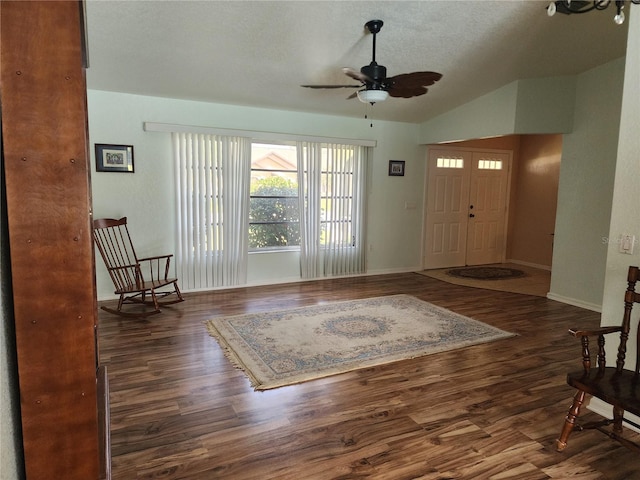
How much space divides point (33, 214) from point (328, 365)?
245 centimetres

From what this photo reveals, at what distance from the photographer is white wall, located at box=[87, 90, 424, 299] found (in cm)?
483

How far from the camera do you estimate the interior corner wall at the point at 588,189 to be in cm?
472

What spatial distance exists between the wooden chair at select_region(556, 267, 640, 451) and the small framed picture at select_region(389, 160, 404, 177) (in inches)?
180

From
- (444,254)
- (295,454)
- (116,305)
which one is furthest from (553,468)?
(444,254)

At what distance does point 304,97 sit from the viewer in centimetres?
520

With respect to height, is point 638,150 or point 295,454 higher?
point 638,150

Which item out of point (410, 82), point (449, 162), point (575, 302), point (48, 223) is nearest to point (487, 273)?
point (575, 302)

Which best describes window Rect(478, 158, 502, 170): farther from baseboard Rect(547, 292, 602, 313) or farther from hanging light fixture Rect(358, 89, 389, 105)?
hanging light fixture Rect(358, 89, 389, 105)

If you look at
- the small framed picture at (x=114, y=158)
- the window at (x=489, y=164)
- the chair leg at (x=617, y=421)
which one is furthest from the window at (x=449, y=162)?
the chair leg at (x=617, y=421)

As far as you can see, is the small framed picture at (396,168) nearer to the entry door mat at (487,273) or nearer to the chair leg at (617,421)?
the entry door mat at (487,273)

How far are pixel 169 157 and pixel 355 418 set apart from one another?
3873 millimetres

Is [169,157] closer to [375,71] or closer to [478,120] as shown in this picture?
[375,71]

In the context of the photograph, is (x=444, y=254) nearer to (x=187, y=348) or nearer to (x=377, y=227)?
(x=377, y=227)

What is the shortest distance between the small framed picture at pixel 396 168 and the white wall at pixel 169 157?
8cm
